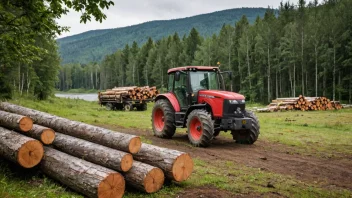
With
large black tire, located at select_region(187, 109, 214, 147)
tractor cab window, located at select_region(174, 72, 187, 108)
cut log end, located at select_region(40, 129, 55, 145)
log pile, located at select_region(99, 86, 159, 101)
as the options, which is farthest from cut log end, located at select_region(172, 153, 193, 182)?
log pile, located at select_region(99, 86, 159, 101)

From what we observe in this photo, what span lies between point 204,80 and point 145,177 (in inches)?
231

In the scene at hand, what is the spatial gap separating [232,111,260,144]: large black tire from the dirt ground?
9.6 inches

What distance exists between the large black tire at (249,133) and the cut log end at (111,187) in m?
5.81

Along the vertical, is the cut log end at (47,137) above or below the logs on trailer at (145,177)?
above

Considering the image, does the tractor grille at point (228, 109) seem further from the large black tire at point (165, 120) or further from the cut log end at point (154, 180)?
the cut log end at point (154, 180)

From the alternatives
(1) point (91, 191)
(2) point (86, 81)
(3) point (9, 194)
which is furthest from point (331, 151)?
(2) point (86, 81)

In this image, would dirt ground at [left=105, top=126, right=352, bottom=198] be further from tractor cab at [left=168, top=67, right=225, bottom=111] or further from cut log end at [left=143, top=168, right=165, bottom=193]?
tractor cab at [left=168, top=67, right=225, bottom=111]

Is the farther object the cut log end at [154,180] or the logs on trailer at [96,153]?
the logs on trailer at [96,153]

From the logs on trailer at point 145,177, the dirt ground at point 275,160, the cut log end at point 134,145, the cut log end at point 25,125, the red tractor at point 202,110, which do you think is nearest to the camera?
the logs on trailer at point 145,177

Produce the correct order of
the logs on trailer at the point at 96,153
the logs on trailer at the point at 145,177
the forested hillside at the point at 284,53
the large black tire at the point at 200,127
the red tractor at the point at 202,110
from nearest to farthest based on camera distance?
the logs on trailer at the point at 145,177 < the logs on trailer at the point at 96,153 < the large black tire at the point at 200,127 < the red tractor at the point at 202,110 < the forested hillside at the point at 284,53

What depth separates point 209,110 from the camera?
9859 mm

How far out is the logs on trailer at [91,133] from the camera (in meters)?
5.68

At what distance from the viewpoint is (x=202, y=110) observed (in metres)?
9.41

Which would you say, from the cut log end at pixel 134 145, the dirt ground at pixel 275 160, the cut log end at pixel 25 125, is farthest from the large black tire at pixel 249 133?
the cut log end at pixel 25 125
